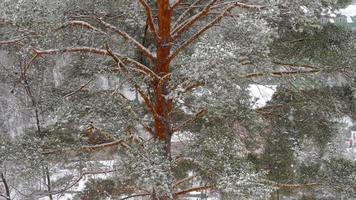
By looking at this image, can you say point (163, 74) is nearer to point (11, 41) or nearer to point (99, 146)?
point (99, 146)

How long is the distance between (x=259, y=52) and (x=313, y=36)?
134 cm

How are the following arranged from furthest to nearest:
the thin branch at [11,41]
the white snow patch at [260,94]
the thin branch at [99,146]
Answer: the thin branch at [99,146] → the thin branch at [11,41] → the white snow patch at [260,94]

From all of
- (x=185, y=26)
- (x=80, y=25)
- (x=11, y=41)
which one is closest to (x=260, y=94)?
(x=185, y=26)

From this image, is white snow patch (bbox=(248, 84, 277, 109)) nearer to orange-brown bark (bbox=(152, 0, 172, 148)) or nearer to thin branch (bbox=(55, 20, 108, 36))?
orange-brown bark (bbox=(152, 0, 172, 148))

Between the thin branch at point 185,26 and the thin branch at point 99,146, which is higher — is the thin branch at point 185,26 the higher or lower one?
the higher one

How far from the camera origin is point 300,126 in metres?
5.12

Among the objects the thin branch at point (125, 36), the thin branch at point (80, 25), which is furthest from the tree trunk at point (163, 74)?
the thin branch at point (80, 25)

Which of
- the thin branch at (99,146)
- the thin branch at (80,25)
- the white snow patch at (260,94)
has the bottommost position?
the thin branch at (99,146)

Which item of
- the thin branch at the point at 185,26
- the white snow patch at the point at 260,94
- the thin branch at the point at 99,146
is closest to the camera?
the white snow patch at the point at 260,94

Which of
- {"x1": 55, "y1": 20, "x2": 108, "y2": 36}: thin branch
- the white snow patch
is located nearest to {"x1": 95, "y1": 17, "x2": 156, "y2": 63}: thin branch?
{"x1": 55, "y1": 20, "x2": 108, "y2": 36}: thin branch

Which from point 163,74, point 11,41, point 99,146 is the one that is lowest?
point 99,146

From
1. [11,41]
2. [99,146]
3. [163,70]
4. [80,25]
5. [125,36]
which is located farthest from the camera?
[99,146]

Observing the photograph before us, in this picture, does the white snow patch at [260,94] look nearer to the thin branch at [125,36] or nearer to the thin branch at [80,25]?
the thin branch at [125,36]

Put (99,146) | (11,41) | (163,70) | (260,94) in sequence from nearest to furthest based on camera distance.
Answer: (260,94) < (11,41) < (163,70) < (99,146)
